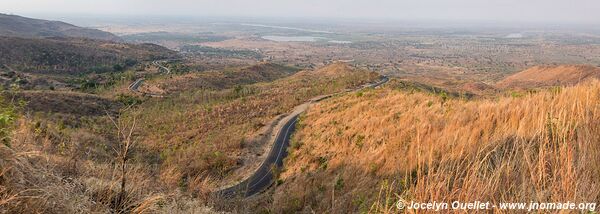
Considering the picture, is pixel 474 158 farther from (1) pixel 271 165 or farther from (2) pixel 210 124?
(2) pixel 210 124

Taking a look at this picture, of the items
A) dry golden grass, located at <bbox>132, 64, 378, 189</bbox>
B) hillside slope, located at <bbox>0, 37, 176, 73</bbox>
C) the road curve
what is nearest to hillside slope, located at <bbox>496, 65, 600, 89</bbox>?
dry golden grass, located at <bbox>132, 64, 378, 189</bbox>

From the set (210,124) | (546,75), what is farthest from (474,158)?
(546,75)

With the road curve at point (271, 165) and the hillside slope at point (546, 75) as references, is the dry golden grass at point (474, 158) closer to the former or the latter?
the road curve at point (271, 165)

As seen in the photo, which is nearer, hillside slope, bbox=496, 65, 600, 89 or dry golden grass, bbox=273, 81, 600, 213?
dry golden grass, bbox=273, 81, 600, 213

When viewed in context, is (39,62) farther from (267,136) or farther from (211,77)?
(267,136)

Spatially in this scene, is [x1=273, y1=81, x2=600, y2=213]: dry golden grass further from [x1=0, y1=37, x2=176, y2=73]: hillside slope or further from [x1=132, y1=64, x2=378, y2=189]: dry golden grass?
[x1=0, y1=37, x2=176, y2=73]: hillside slope

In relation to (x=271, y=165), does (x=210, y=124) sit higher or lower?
lower

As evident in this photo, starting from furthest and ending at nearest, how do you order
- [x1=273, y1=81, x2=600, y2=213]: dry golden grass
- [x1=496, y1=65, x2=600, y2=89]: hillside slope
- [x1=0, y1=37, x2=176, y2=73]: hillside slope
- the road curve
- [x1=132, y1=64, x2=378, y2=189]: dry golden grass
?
[x1=496, y1=65, x2=600, y2=89]: hillside slope → [x1=0, y1=37, x2=176, y2=73]: hillside slope → [x1=132, y1=64, x2=378, y2=189]: dry golden grass → the road curve → [x1=273, y1=81, x2=600, y2=213]: dry golden grass

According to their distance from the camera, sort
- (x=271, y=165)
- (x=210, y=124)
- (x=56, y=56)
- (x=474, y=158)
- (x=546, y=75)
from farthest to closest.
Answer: (x=546, y=75) → (x=56, y=56) → (x=210, y=124) → (x=271, y=165) → (x=474, y=158)

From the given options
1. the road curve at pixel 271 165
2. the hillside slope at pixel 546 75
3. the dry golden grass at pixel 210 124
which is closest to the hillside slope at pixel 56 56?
the dry golden grass at pixel 210 124
